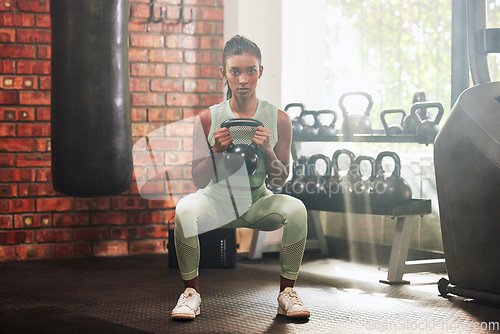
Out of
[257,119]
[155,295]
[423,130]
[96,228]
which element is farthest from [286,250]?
[96,228]

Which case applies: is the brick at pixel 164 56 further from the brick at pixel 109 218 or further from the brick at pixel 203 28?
the brick at pixel 109 218

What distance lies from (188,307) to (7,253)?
1.96 metres

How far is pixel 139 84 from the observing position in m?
4.07

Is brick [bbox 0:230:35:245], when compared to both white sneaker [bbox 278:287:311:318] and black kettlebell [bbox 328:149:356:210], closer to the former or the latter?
black kettlebell [bbox 328:149:356:210]

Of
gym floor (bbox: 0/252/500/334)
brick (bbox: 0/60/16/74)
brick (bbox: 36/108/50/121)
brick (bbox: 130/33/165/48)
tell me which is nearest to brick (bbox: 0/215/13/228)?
gym floor (bbox: 0/252/500/334)

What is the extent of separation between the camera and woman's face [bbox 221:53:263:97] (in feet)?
7.76

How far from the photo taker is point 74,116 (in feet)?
10.3

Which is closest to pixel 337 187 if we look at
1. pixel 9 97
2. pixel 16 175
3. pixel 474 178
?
pixel 474 178

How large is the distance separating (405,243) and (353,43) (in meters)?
1.59

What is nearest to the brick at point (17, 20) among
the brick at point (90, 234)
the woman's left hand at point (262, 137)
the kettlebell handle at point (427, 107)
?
the brick at point (90, 234)

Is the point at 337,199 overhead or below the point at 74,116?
below

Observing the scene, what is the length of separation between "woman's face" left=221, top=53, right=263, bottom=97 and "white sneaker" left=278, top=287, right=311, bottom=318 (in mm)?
766

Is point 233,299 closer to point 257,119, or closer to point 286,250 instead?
point 286,250

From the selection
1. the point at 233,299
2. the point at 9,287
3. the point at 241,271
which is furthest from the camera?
the point at 241,271
